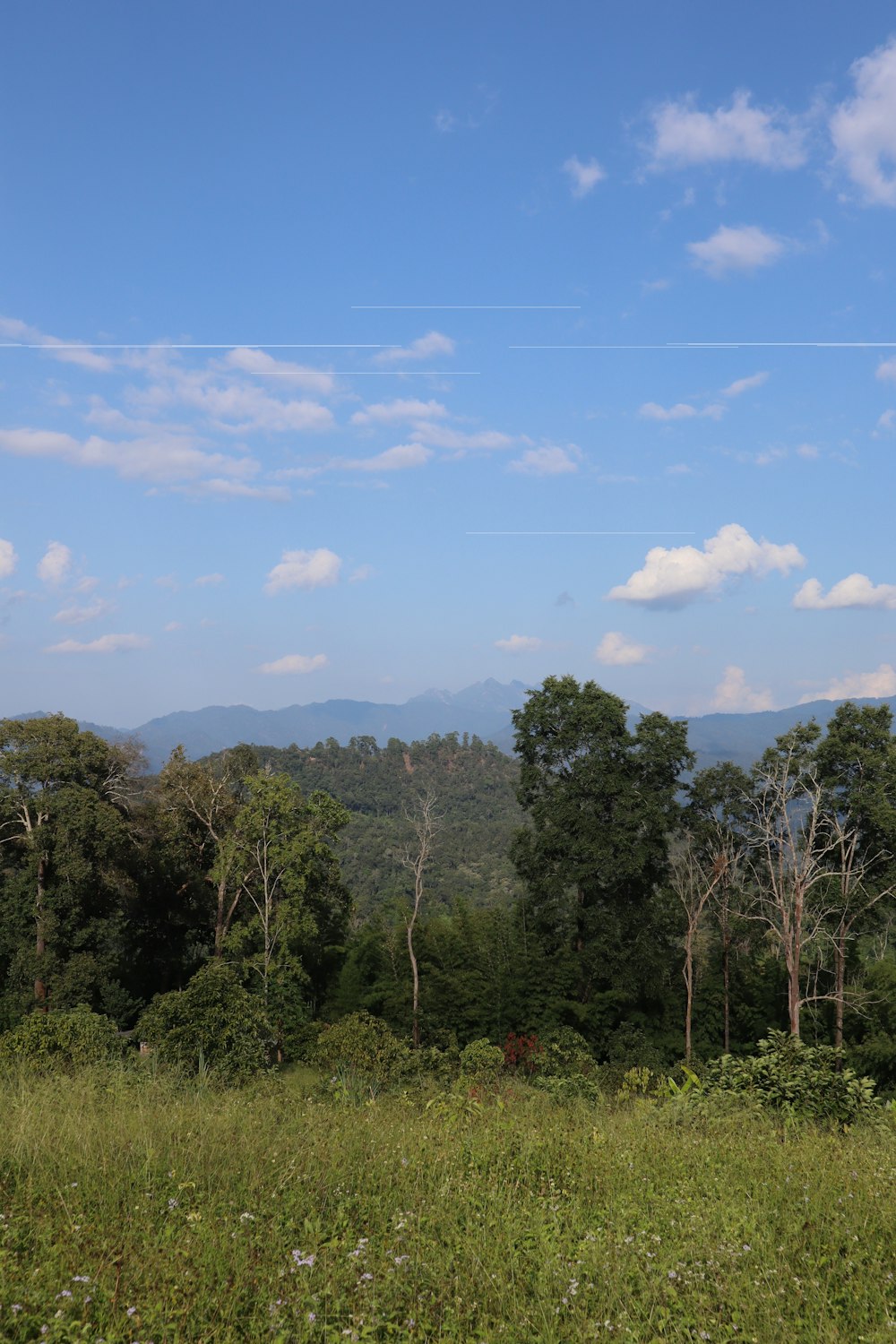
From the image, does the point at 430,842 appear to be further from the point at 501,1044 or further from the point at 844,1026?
the point at 844,1026

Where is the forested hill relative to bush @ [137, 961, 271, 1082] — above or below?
below

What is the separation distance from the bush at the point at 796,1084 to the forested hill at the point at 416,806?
4623 centimetres

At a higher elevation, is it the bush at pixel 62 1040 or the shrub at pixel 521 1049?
the bush at pixel 62 1040

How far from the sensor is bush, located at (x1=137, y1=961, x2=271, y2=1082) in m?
13.7

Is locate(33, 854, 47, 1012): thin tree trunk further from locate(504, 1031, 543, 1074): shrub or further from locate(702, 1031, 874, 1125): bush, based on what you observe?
locate(702, 1031, 874, 1125): bush

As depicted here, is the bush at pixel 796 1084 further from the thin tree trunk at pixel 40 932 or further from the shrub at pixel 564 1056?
the thin tree trunk at pixel 40 932

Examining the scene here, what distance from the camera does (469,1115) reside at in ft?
22.5

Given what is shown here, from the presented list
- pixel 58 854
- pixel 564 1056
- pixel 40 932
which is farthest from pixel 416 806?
pixel 564 1056

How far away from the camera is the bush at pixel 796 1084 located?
294 inches

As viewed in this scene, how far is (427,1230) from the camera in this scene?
14.8 ft

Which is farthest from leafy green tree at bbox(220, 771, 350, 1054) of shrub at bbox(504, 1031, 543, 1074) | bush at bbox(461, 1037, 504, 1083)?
bush at bbox(461, 1037, 504, 1083)

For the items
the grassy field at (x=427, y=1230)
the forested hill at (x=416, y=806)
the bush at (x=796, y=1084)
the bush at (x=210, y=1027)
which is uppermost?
the grassy field at (x=427, y=1230)

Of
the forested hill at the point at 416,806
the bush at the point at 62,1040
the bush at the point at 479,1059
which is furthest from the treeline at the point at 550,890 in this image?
the forested hill at the point at 416,806

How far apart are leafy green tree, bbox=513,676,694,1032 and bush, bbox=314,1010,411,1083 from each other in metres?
6.15
